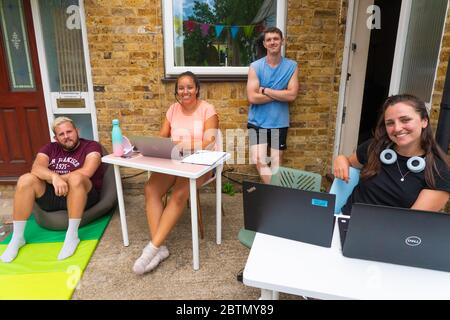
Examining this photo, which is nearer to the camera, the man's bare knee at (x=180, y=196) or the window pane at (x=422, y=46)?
the window pane at (x=422, y=46)

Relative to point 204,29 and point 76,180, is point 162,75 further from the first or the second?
point 76,180

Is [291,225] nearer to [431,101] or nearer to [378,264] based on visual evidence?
→ [378,264]

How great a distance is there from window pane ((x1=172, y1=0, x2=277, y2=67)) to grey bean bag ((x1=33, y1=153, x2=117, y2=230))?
4.51 feet

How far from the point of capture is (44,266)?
2.30 m

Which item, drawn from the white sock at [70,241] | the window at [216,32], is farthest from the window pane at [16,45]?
the white sock at [70,241]

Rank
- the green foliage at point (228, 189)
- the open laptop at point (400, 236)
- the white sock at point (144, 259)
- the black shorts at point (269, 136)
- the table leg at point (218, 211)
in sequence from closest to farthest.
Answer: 1. the open laptop at point (400, 236)
2. the white sock at point (144, 259)
3. the table leg at point (218, 211)
4. the black shorts at point (269, 136)
5. the green foliage at point (228, 189)

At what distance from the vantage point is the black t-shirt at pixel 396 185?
4.62ft

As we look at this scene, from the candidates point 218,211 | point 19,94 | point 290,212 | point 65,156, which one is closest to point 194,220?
point 218,211

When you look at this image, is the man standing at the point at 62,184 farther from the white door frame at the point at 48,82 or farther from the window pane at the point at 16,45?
the window pane at the point at 16,45

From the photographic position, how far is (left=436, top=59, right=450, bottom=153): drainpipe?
5.82 feet

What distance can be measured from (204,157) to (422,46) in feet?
5.93

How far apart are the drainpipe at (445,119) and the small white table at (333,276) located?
1.06 metres

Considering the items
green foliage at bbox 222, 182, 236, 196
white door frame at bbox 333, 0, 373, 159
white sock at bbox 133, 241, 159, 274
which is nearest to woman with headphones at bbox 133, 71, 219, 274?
white sock at bbox 133, 241, 159, 274

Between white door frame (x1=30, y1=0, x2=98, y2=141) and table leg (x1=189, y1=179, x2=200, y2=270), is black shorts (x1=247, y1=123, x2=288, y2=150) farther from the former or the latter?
white door frame (x1=30, y1=0, x2=98, y2=141)
